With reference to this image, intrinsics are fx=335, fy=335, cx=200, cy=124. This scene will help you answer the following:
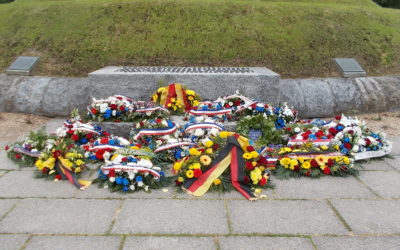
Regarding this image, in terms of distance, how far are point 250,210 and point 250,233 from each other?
1.19 feet

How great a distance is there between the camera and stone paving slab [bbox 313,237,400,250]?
8.54 ft

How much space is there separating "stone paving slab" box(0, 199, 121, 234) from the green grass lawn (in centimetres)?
373

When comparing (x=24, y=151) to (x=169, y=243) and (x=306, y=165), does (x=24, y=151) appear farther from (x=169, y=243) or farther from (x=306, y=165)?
(x=306, y=165)

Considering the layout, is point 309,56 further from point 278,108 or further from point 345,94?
point 278,108

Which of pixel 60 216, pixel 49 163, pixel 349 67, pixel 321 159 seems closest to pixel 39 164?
pixel 49 163

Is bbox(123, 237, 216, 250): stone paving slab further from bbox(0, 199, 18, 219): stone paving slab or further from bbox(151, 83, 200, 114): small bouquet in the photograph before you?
bbox(151, 83, 200, 114): small bouquet

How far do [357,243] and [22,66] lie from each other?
622 cm

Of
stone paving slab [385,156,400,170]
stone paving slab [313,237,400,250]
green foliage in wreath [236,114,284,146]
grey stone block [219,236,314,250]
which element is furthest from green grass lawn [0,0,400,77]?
grey stone block [219,236,314,250]

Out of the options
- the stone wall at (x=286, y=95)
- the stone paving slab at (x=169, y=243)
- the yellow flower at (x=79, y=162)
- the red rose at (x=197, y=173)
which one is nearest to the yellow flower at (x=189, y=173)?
the red rose at (x=197, y=173)

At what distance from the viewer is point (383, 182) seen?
146 inches

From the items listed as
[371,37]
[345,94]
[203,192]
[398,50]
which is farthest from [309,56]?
[203,192]

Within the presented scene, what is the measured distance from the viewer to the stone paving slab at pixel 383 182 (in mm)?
3492

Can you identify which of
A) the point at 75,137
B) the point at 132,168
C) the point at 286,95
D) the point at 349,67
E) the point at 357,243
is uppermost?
the point at 349,67

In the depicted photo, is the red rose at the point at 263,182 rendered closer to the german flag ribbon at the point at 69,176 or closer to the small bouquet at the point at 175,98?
the german flag ribbon at the point at 69,176
